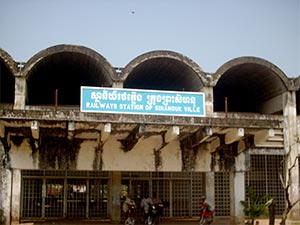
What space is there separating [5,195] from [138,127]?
5.11 m

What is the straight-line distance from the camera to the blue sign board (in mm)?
13751

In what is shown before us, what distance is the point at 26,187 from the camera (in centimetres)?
1933

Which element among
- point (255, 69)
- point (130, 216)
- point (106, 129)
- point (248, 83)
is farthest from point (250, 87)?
point (106, 129)

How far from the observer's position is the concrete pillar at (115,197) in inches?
739

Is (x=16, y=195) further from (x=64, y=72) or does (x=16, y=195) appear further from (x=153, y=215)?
(x=64, y=72)

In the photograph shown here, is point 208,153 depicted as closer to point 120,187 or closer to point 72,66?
point 120,187

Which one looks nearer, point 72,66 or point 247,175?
point 72,66

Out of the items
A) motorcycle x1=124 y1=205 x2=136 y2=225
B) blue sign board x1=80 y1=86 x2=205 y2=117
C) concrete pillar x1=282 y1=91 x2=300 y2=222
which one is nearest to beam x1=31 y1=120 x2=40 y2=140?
blue sign board x1=80 y1=86 x2=205 y2=117

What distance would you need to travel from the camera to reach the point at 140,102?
46.0 ft

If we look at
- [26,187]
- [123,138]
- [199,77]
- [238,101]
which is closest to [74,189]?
[26,187]

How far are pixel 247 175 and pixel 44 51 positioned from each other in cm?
1001

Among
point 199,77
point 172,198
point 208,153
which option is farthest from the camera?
point 172,198

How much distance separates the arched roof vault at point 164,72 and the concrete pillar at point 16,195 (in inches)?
194

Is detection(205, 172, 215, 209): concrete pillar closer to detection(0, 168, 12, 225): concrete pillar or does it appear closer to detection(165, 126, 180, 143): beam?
detection(165, 126, 180, 143): beam
